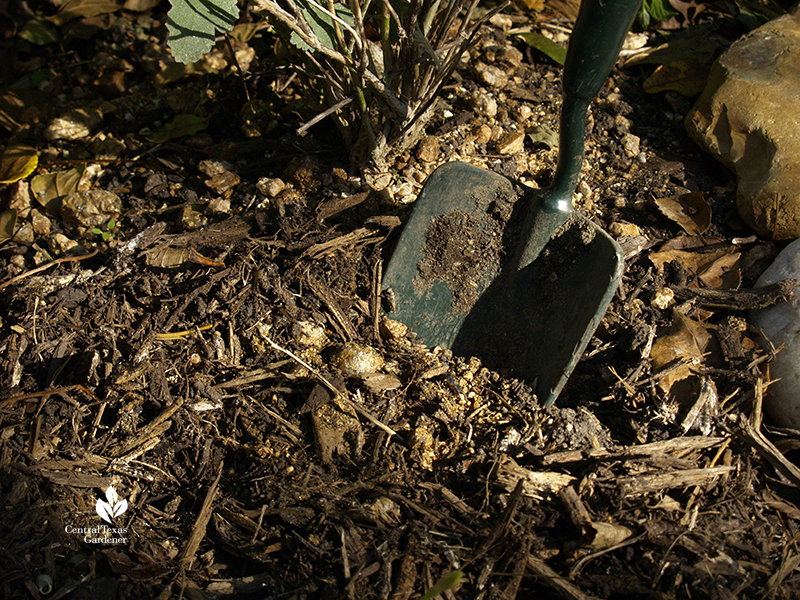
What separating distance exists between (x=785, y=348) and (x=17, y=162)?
277cm

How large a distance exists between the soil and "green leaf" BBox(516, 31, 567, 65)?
44 centimetres

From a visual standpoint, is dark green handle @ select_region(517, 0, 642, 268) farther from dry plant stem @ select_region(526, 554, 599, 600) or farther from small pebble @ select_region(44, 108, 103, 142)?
small pebble @ select_region(44, 108, 103, 142)

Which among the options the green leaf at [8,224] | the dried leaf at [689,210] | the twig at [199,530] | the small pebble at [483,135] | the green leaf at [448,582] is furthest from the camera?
the small pebble at [483,135]

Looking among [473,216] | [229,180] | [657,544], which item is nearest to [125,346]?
[229,180]

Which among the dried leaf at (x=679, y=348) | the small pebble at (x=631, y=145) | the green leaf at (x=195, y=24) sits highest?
the green leaf at (x=195, y=24)

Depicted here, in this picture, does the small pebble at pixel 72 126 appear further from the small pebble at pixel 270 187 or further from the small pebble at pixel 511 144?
the small pebble at pixel 511 144

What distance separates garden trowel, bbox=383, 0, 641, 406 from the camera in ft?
5.08

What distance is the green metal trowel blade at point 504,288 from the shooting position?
158cm

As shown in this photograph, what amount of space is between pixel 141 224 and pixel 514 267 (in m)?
1.35

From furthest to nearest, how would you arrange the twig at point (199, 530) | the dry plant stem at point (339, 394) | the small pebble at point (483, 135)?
the small pebble at point (483, 135), the dry plant stem at point (339, 394), the twig at point (199, 530)

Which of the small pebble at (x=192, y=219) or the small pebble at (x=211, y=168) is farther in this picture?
the small pebble at (x=211, y=168)

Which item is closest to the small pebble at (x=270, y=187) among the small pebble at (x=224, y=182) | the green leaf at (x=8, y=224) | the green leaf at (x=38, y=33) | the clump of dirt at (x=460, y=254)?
the small pebble at (x=224, y=182)

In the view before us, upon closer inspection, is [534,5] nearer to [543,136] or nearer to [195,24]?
[543,136]

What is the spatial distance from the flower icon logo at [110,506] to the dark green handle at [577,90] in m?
1.31
